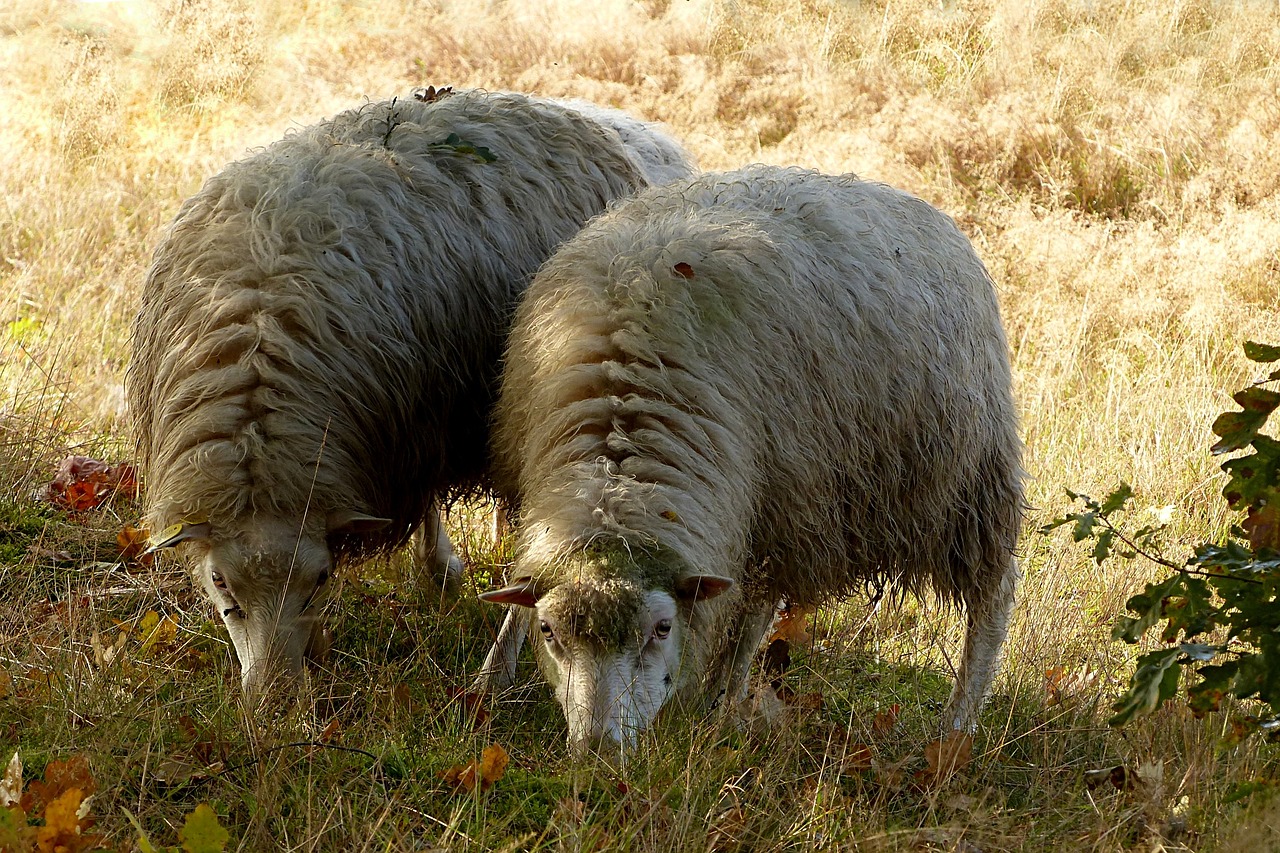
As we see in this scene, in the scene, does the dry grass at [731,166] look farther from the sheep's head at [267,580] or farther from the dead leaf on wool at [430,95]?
the dead leaf on wool at [430,95]

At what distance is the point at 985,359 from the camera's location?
4168mm

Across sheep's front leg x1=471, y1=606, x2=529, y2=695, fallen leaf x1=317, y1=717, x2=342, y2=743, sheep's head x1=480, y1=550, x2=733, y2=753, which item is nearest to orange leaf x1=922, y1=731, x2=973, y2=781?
sheep's head x1=480, y1=550, x2=733, y2=753

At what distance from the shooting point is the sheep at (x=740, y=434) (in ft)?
10.1

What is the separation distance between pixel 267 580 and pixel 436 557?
1.53 metres

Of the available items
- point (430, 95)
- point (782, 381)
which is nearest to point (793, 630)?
point (782, 381)

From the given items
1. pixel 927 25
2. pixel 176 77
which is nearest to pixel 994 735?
pixel 927 25

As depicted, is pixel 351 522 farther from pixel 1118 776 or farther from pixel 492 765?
pixel 1118 776

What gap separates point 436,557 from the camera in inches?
202

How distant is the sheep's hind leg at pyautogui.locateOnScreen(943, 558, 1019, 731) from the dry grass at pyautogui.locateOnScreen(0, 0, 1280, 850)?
10cm

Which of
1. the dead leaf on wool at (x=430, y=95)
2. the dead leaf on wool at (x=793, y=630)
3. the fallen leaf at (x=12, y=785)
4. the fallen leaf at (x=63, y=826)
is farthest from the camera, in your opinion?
the dead leaf on wool at (x=793, y=630)

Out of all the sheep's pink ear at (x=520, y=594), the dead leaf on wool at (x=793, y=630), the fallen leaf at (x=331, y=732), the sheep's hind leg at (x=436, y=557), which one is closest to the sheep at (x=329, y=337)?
the fallen leaf at (x=331, y=732)

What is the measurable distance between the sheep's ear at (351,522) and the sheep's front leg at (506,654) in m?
0.70

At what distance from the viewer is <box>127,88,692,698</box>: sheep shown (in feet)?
11.8

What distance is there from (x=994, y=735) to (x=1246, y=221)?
15.9 ft
